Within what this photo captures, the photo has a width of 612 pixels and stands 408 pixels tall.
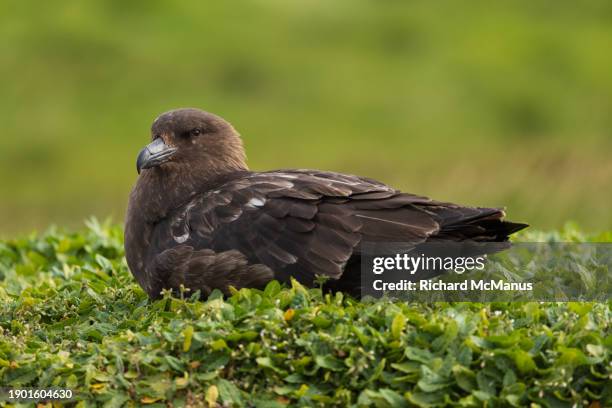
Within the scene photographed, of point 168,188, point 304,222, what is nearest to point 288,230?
point 304,222

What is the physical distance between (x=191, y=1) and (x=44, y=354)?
12948 mm

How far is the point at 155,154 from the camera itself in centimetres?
726

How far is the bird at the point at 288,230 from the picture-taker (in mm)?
6344

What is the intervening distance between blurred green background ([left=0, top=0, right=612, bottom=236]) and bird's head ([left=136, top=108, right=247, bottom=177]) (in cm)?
550

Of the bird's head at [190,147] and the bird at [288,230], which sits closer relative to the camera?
the bird at [288,230]

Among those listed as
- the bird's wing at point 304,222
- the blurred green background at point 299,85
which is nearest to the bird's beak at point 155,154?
the bird's wing at point 304,222

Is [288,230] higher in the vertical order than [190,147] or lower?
Result: lower

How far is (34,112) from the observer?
16.0 m

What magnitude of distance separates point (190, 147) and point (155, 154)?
27 cm

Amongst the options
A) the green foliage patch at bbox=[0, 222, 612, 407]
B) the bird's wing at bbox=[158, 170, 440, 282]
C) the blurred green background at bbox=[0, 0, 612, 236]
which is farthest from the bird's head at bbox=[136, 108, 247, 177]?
the blurred green background at bbox=[0, 0, 612, 236]

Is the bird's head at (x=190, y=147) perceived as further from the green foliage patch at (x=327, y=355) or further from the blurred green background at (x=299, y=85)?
the blurred green background at (x=299, y=85)

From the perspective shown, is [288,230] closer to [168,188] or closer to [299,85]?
[168,188]

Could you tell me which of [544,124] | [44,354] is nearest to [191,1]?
[544,124]

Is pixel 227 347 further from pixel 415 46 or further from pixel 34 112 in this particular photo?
pixel 415 46
